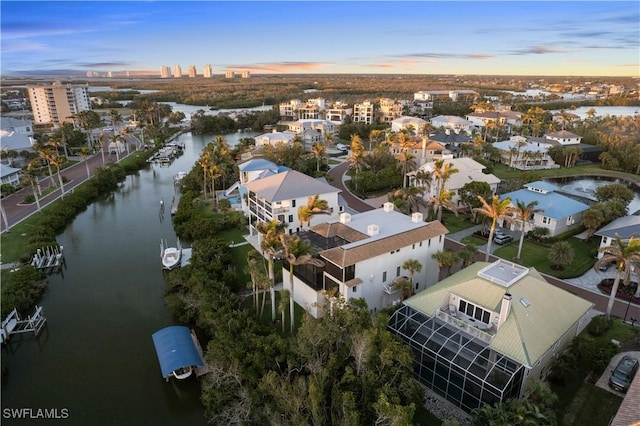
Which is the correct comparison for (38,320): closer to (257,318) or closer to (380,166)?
(257,318)

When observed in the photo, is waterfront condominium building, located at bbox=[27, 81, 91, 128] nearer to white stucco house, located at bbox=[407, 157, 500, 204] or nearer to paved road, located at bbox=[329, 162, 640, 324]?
white stucco house, located at bbox=[407, 157, 500, 204]

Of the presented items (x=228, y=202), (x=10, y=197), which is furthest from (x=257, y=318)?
(x=10, y=197)

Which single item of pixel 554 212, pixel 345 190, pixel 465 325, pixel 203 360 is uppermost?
pixel 465 325

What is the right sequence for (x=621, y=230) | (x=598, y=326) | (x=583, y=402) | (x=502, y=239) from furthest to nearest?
(x=502, y=239)
(x=621, y=230)
(x=598, y=326)
(x=583, y=402)

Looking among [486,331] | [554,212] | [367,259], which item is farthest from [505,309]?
[554,212]

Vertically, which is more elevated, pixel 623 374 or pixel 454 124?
pixel 454 124

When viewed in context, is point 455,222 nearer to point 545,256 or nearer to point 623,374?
point 545,256

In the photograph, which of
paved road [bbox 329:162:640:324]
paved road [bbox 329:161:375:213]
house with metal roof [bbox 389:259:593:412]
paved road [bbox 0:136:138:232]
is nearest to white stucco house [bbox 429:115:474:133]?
paved road [bbox 329:161:375:213]

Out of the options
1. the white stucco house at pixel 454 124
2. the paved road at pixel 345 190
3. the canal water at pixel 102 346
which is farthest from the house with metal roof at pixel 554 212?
the white stucco house at pixel 454 124
